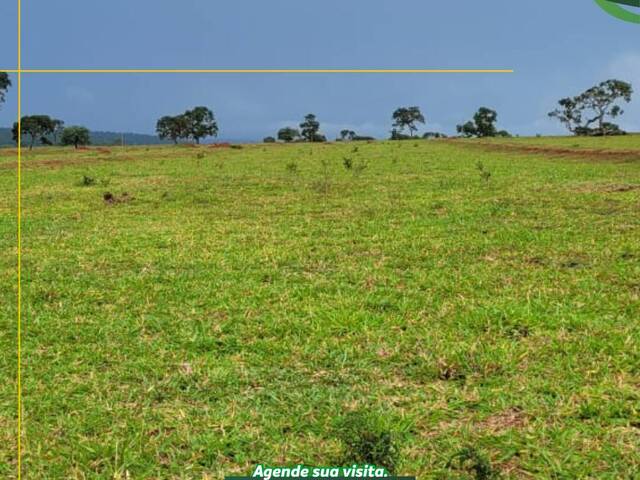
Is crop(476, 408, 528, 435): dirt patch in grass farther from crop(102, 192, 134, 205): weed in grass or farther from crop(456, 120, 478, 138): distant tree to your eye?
crop(456, 120, 478, 138): distant tree

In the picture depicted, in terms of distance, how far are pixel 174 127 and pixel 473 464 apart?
352 ft

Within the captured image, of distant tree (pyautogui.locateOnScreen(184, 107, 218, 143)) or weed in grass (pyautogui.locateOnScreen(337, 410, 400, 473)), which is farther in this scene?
distant tree (pyautogui.locateOnScreen(184, 107, 218, 143))

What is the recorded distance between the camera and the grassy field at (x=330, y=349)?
121 inches

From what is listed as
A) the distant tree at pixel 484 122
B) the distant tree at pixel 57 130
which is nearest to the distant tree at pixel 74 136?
the distant tree at pixel 57 130

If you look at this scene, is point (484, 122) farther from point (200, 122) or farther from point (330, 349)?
point (330, 349)

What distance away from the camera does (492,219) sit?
31.4ft

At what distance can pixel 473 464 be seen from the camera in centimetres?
286

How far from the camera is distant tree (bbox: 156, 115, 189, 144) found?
344 ft

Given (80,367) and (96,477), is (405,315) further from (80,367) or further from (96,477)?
(96,477)

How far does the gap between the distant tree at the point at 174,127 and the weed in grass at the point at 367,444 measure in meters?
106

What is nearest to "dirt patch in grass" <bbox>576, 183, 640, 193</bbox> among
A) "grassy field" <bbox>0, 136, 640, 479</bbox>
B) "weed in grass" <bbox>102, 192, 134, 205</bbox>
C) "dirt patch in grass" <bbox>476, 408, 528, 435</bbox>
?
"grassy field" <bbox>0, 136, 640, 479</bbox>

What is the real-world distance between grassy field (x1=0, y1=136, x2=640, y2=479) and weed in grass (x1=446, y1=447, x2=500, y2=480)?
1 cm

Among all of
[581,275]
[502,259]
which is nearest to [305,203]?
[502,259]

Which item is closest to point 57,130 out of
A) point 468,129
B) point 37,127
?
point 37,127
